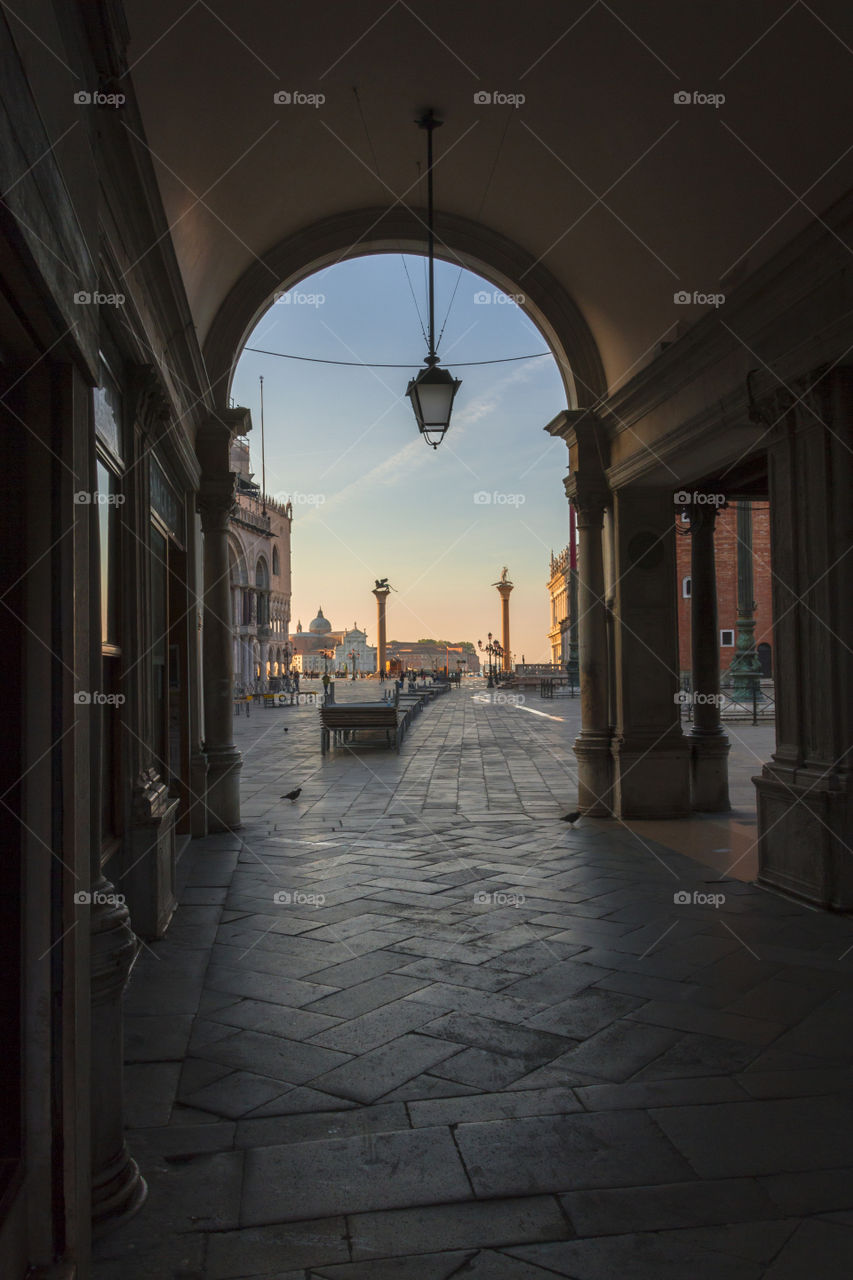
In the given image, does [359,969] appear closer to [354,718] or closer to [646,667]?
[646,667]

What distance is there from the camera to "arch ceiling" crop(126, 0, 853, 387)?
159 inches

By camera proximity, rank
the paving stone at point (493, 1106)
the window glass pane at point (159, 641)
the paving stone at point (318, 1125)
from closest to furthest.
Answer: the paving stone at point (318, 1125)
the paving stone at point (493, 1106)
the window glass pane at point (159, 641)

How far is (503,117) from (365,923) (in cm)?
468

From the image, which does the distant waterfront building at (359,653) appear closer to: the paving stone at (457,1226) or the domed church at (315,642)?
the domed church at (315,642)

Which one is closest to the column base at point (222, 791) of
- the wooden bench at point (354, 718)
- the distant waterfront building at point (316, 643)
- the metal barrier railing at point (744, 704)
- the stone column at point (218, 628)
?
the stone column at point (218, 628)

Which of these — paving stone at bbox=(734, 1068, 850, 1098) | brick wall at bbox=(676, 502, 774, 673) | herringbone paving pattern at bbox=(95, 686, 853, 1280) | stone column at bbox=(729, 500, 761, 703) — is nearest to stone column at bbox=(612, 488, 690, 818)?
herringbone paving pattern at bbox=(95, 686, 853, 1280)

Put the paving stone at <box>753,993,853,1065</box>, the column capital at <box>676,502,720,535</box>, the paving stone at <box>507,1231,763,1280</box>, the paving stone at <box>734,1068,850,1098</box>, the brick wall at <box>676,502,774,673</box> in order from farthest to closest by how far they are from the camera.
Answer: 1. the brick wall at <box>676,502,774,673</box>
2. the column capital at <box>676,502,720,535</box>
3. the paving stone at <box>753,993,853,1065</box>
4. the paving stone at <box>734,1068,850,1098</box>
5. the paving stone at <box>507,1231,763,1280</box>

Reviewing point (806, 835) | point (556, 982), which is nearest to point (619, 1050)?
point (556, 982)

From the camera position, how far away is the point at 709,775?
7.85 meters

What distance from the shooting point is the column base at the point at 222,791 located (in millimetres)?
6988

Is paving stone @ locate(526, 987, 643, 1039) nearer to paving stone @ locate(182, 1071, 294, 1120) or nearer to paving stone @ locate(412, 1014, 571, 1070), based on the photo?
paving stone @ locate(412, 1014, 571, 1070)

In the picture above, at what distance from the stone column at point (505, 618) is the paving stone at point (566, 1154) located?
52.0 meters

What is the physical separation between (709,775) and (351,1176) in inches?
243

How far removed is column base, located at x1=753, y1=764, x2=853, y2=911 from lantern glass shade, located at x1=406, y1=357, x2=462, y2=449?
2.97m
